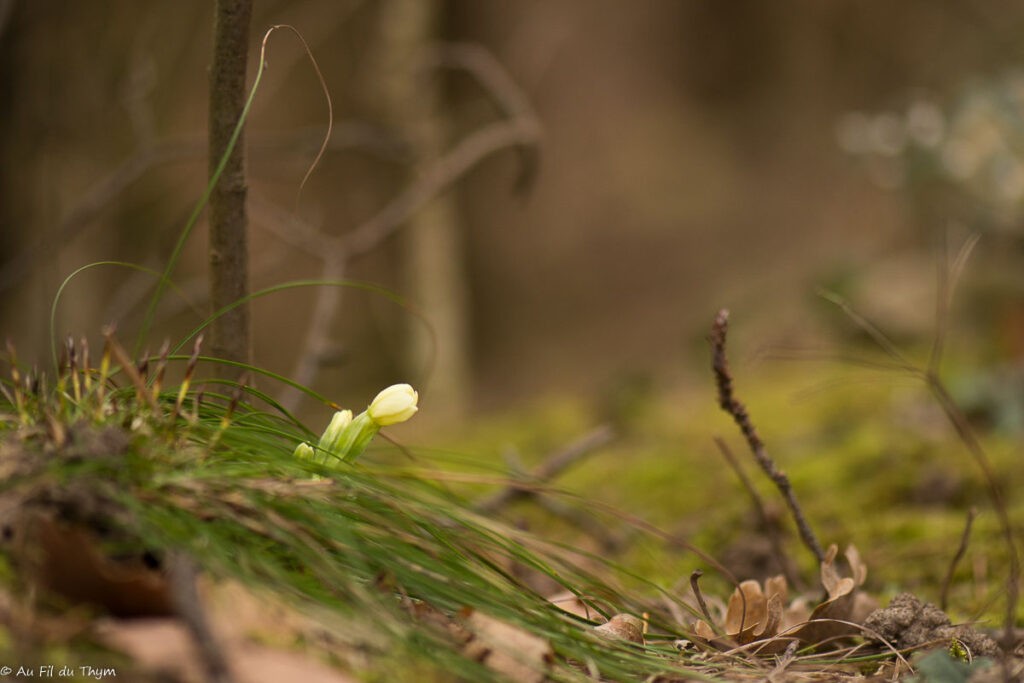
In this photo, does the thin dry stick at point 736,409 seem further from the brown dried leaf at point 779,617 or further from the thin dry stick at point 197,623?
the thin dry stick at point 197,623

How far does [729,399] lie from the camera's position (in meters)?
0.87

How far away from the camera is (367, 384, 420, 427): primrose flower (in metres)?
0.86

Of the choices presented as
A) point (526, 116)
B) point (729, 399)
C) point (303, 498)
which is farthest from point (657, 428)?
Answer: point (303, 498)

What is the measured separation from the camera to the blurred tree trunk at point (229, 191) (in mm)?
850

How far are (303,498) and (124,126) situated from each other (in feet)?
12.4

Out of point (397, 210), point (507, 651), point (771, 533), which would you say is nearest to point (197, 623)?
point (507, 651)

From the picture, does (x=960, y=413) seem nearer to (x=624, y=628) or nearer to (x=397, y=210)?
(x=624, y=628)

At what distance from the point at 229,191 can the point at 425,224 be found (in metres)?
3.22

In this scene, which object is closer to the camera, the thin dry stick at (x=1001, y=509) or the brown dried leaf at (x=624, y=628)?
the thin dry stick at (x=1001, y=509)

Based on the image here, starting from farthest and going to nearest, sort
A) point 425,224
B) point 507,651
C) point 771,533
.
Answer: point 425,224
point 771,533
point 507,651

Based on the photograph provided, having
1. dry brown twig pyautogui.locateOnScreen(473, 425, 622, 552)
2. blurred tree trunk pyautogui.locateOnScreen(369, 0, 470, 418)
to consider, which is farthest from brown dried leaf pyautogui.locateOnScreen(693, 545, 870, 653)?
blurred tree trunk pyautogui.locateOnScreen(369, 0, 470, 418)

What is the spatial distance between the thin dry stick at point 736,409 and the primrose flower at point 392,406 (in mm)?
285

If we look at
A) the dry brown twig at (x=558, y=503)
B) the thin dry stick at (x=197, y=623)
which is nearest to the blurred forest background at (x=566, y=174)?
the dry brown twig at (x=558, y=503)

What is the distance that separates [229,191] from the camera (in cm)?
88
